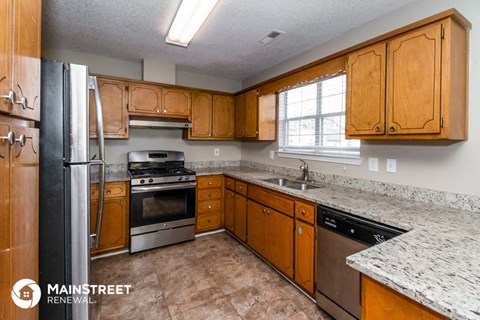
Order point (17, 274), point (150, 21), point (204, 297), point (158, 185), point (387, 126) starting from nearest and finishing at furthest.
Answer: point (17, 274), point (387, 126), point (204, 297), point (150, 21), point (158, 185)

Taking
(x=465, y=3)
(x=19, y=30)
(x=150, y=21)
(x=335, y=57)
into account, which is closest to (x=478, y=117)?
(x=465, y=3)

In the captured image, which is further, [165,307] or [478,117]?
[165,307]

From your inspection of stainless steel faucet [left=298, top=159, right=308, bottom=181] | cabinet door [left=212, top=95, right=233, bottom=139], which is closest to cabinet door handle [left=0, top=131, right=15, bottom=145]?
stainless steel faucet [left=298, top=159, right=308, bottom=181]

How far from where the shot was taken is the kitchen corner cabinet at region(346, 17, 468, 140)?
146 cm

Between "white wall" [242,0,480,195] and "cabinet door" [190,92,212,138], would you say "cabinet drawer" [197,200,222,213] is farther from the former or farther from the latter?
"white wall" [242,0,480,195]

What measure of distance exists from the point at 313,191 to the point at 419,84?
1150 millimetres

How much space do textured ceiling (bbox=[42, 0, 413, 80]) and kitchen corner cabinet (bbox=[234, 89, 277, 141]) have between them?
539mm

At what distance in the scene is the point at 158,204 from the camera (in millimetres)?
2973

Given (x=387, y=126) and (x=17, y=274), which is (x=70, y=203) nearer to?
(x=17, y=274)

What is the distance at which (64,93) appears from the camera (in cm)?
136

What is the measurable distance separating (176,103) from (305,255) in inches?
105

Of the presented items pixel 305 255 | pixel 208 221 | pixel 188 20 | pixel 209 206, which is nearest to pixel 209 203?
pixel 209 206

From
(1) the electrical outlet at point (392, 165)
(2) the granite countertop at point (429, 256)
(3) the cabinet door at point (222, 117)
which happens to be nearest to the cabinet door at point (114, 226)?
(3) the cabinet door at point (222, 117)

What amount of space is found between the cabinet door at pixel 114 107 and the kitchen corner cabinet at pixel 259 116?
1.71 m
